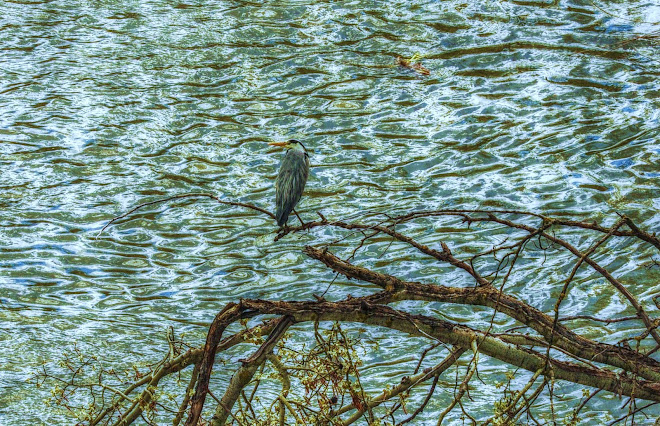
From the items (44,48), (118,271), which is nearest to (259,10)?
(44,48)

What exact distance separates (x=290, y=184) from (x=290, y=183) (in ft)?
0.03

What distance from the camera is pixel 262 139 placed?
9.91 m

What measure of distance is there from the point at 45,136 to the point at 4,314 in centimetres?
323

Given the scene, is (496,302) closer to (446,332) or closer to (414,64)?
(446,332)

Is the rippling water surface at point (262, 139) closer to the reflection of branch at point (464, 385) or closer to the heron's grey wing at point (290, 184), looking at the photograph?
the heron's grey wing at point (290, 184)

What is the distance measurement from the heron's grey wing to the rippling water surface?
74.1 inches

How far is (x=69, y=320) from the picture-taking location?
725cm

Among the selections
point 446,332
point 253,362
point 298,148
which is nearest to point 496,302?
point 446,332

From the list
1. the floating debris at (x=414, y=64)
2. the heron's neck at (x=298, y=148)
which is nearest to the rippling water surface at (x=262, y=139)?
the floating debris at (x=414, y=64)

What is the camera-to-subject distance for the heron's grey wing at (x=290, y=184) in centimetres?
531

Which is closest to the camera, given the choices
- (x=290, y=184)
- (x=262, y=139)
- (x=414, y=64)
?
(x=290, y=184)

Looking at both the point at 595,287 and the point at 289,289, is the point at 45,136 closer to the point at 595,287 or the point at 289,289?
the point at 289,289

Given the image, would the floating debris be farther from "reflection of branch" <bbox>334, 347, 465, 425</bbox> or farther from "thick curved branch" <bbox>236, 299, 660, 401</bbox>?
"reflection of branch" <bbox>334, 347, 465, 425</bbox>

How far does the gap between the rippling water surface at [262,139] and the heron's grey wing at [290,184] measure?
74.1 inches
